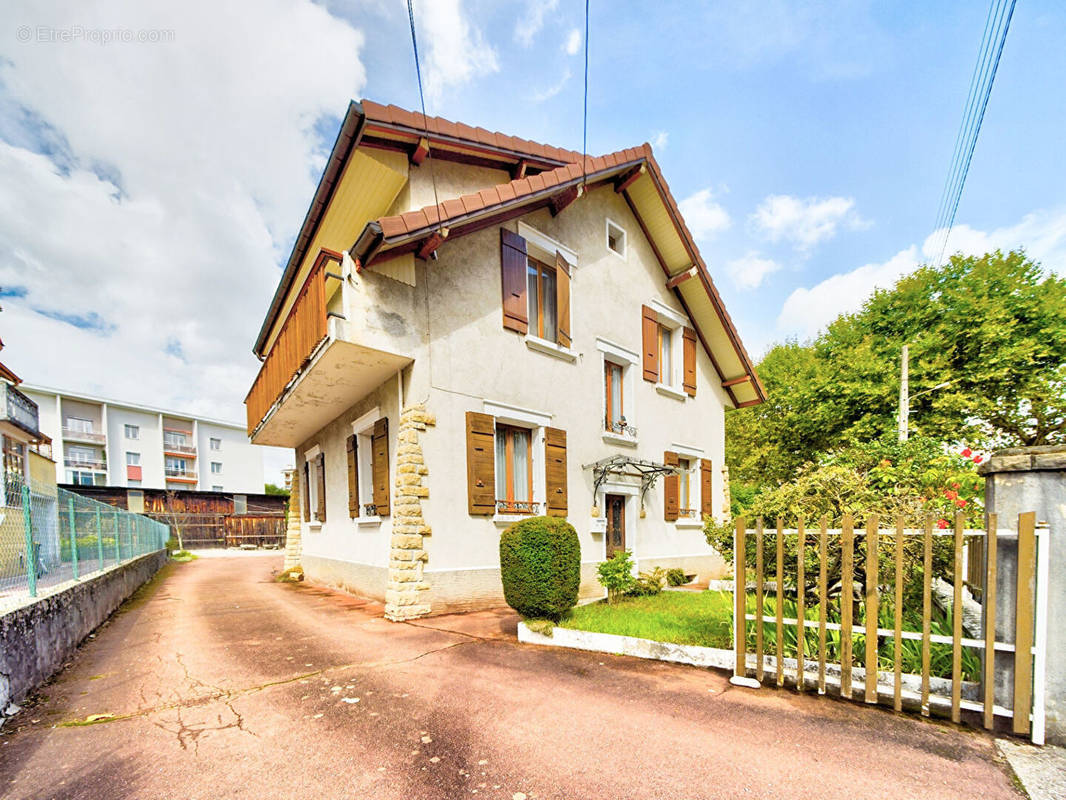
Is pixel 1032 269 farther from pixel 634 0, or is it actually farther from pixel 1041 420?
pixel 634 0

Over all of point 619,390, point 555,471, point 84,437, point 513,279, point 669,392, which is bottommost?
point 84,437

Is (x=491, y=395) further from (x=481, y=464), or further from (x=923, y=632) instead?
(x=923, y=632)

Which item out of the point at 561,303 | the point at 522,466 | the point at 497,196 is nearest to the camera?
the point at 497,196

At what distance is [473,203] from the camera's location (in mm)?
7664

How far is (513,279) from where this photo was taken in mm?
9039

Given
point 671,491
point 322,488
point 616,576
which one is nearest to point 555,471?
point 616,576

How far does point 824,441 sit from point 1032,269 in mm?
9440

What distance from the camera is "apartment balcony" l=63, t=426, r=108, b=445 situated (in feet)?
116

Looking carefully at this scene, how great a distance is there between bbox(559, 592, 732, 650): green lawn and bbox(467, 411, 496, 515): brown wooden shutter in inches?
92.3

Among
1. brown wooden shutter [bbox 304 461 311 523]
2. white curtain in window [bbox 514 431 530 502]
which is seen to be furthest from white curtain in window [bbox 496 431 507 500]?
brown wooden shutter [bbox 304 461 311 523]

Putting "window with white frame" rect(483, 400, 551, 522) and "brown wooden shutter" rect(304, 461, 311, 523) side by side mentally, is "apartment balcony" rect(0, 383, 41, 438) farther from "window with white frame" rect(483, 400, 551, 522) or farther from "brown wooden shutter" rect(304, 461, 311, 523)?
"window with white frame" rect(483, 400, 551, 522)

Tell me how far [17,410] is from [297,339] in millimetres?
13683

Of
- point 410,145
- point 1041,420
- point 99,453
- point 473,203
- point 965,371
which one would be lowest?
point 99,453

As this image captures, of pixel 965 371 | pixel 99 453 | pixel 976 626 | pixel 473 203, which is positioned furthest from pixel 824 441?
pixel 99 453
